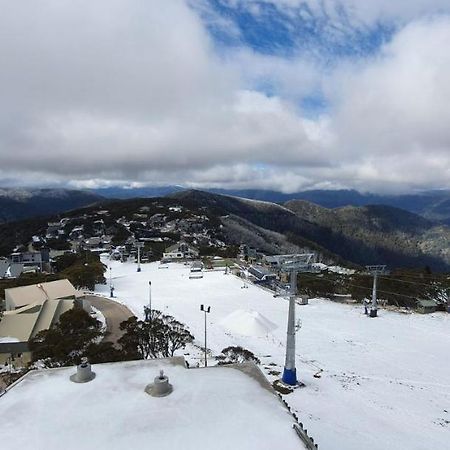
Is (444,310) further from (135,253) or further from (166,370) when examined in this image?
(135,253)

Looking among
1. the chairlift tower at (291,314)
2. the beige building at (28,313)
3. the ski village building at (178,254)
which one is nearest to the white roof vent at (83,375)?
the chairlift tower at (291,314)

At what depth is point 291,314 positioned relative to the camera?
79.2 ft

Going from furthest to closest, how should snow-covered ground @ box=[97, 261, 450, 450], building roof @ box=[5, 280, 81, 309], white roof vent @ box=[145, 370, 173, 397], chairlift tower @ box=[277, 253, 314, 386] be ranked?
1. building roof @ box=[5, 280, 81, 309]
2. chairlift tower @ box=[277, 253, 314, 386]
3. snow-covered ground @ box=[97, 261, 450, 450]
4. white roof vent @ box=[145, 370, 173, 397]

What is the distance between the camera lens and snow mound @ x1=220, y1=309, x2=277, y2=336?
31203mm

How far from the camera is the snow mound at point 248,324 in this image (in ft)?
102

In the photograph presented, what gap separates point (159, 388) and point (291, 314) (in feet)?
39.3

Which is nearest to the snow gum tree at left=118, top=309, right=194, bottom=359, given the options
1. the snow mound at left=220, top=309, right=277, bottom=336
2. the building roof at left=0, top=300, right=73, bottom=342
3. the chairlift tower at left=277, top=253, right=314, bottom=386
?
the snow mound at left=220, top=309, right=277, bottom=336

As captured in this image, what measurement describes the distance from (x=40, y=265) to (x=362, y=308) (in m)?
73.1

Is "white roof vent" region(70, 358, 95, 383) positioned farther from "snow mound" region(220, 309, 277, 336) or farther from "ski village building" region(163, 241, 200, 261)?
"ski village building" region(163, 241, 200, 261)

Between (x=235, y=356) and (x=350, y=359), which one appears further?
(x=350, y=359)

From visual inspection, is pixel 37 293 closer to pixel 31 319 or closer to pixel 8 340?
pixel 31 319

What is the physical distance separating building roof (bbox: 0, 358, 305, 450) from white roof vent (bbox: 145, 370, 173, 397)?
0.18 meters

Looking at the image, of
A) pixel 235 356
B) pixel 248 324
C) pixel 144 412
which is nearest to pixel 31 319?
pixel 248 324

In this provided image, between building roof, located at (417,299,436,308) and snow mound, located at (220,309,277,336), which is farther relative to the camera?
building roof, located at (417,299,436,308)
